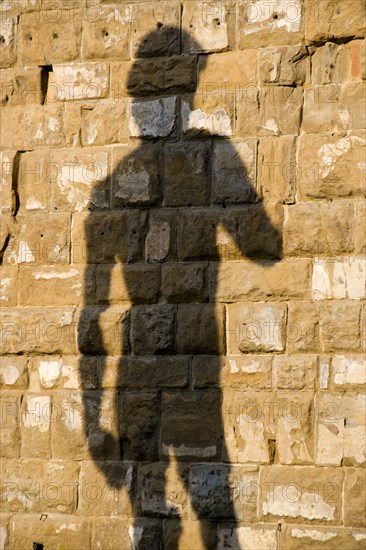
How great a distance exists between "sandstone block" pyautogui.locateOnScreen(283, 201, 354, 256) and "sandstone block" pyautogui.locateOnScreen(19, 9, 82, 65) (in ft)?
5.79

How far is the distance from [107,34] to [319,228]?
1.83 meters

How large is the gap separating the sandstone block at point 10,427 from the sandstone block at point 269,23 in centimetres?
259

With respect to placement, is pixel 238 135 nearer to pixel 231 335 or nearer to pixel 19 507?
pixel 231 335

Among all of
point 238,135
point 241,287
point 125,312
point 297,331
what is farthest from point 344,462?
point 238,135

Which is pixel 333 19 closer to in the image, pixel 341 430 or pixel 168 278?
pixel 168 278

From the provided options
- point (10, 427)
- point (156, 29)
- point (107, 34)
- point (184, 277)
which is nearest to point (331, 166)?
point (184, 277)

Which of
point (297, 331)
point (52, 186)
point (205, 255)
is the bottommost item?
point (297, 331)

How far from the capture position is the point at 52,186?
653cm

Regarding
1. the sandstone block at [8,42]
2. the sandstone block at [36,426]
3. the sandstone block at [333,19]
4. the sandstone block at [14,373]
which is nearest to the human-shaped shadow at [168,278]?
the sandstone block at [36,426]

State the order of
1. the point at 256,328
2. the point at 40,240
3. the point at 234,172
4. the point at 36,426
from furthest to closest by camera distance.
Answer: the point at 40,240, the point at 36,426, the point at 234,172, the point at 256,328

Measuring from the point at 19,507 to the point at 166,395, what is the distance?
1.17m

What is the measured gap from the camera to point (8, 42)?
6.68 meters

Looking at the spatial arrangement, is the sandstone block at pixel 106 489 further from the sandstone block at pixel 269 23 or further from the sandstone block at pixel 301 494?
the sandstone block at pixel 269 23

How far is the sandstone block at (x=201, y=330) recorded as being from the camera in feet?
20.1
